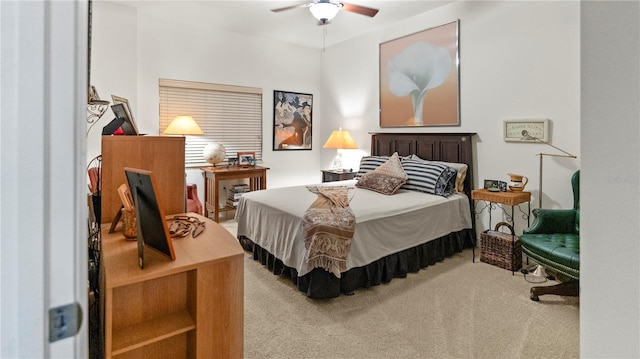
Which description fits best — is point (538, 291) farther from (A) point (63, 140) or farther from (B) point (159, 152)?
(A) point (63, 140)

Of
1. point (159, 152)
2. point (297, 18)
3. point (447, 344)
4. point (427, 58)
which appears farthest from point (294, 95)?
point (447, 344)

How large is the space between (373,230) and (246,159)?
2.84 meters

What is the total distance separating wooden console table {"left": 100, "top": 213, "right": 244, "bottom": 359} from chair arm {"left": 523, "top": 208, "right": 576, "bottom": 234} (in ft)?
8.09

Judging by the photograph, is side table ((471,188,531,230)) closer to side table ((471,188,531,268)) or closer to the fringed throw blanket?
side table ((471,188,531,268))

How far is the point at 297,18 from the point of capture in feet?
14.4

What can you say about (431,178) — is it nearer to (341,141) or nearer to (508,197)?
(508,197)

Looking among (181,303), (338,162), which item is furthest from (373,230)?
(338,162)

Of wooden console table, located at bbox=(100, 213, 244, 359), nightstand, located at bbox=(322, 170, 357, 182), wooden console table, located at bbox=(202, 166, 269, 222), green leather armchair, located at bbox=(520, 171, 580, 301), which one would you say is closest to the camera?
wooden console table, located at bbox=(100, 213, 244, 359)

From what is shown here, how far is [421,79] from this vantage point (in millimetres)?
4266

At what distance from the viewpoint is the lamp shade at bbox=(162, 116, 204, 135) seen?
4.28 m
